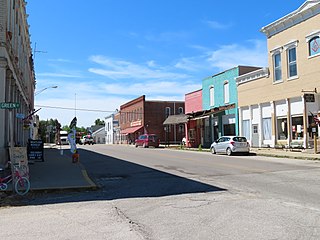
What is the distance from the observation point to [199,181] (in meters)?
12.7

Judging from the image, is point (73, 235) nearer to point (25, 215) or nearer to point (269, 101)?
point (25, 215)

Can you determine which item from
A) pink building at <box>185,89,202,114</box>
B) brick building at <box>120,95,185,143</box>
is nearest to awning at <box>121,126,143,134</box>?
brick building at <box>120,95,185,143</box>

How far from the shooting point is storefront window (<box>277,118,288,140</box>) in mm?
28992

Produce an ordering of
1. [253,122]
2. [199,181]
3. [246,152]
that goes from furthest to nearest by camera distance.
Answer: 1. [253,122]
2. [246,152]
3. [199,181]

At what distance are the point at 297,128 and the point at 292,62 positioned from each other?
512 cm

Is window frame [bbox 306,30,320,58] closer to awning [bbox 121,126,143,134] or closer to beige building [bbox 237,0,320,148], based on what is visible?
beige building [bbox 237,0,320,148]

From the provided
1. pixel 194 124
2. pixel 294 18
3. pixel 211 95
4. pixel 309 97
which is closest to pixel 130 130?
pixel 194 124

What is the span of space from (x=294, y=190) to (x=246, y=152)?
56.8 feet

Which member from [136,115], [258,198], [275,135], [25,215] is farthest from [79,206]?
[136,115]

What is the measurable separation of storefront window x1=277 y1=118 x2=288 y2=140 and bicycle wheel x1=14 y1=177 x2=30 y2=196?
2274 centimetres

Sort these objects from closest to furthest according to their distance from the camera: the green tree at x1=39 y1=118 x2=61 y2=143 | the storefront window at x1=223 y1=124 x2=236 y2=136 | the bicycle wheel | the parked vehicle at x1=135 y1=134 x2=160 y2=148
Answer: the bicycle wheel → the storefront window at x1=223 y1=124 x2=236 y2=136 → the green tree at x1=39 y1=118 x2=61 y2=143 → the parked vehicle at x1=135 y1=134 x2=160 y2=148

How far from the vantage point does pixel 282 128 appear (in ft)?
96.7

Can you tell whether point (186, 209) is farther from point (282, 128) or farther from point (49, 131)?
point (49, 131)

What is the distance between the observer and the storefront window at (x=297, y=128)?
1072 inches
